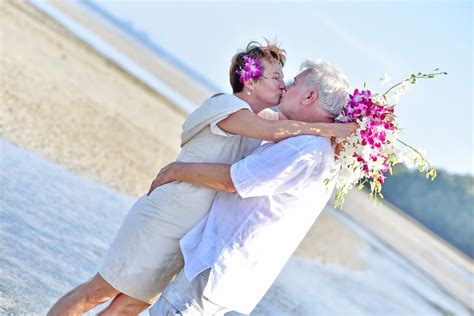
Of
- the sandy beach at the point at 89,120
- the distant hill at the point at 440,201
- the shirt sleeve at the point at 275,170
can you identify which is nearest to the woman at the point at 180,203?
the shirt sleeve at the point at 275,170

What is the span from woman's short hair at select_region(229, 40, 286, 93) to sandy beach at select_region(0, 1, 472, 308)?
5918 millimetres

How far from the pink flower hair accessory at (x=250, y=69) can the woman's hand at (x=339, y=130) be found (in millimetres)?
560

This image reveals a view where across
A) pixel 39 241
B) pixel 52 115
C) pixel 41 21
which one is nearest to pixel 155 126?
pixel 52 115

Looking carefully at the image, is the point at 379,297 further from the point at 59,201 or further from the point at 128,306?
the point at 128,306

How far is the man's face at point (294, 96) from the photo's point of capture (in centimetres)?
483

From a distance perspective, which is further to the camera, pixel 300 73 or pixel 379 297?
pixel 379 297

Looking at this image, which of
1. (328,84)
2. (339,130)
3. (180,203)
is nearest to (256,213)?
(180,203)

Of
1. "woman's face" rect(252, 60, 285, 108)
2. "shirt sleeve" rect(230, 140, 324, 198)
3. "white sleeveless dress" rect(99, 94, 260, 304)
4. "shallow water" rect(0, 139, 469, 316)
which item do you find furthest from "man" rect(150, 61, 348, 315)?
"shallow water" rect(0, 139, 469, 316)

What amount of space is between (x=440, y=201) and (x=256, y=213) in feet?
241

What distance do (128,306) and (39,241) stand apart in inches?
102

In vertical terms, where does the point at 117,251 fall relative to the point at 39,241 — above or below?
above

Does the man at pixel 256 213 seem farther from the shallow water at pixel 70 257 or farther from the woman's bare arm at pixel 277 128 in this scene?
the shallow water at pixel 70 257

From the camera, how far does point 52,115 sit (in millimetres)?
13547

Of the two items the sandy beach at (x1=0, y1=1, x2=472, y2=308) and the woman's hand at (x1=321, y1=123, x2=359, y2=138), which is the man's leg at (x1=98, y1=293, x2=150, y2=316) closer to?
the woman's hand at (x1=321, y1=123, x2=359, y2=138)
